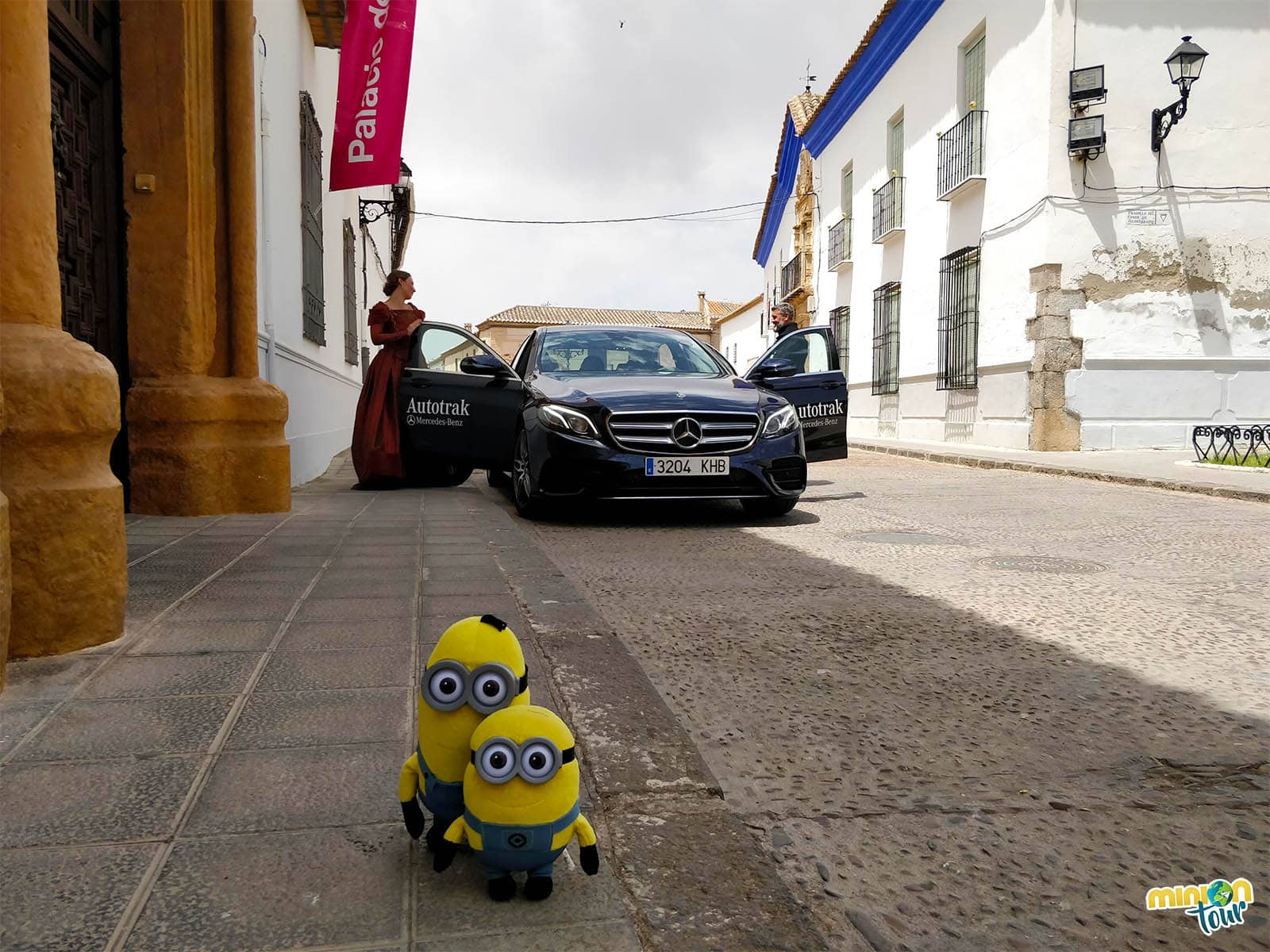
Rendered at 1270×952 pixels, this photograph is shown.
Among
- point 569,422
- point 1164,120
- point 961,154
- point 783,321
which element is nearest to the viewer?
point 569,422

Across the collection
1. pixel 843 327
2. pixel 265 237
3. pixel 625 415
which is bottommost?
pixel 625 415

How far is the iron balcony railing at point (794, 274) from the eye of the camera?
106 ft

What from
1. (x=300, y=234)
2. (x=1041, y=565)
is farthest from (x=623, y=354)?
(x=300, y=234)

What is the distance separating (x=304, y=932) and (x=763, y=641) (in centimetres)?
201

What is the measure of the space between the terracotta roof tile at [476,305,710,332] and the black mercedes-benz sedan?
6283 centimetres

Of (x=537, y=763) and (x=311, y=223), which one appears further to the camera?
(x=311, y=223)

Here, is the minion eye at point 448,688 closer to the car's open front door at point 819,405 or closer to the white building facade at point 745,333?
the car's open front door at point 819,405

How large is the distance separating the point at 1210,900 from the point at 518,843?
3.68ft

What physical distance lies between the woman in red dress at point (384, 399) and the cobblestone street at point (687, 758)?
4028 mm

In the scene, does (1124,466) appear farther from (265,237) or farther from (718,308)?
(718,308)

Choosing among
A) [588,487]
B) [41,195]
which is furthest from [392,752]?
[588,487]

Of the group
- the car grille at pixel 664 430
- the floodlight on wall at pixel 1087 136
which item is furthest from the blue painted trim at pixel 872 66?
the car grille at pixel 664 430

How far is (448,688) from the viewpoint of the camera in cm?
152

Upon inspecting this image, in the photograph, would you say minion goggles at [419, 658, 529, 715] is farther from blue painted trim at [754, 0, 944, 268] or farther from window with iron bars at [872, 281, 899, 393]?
blue painted trim at [754, 0, 944, 268]
